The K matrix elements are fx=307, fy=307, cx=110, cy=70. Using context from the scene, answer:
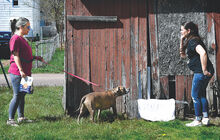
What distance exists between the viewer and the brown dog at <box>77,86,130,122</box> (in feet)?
19.0

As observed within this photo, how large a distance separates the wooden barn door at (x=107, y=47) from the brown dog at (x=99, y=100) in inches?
18.6

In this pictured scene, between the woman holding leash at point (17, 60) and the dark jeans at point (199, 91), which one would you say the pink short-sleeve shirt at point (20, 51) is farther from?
the dark jeans at point (199, 91)

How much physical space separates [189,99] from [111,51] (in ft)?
6.24

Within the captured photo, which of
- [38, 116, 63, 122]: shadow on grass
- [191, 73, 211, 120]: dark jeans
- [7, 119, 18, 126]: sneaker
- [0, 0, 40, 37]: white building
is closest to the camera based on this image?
[191, 73, 211, 120]: dark jeans

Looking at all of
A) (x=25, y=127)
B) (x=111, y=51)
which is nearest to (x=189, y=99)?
(x=111, y=51)

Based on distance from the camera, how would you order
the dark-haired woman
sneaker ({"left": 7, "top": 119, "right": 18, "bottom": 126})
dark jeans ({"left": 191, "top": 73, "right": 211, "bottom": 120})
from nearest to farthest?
the dark-haired woman < dark jeans ({"left": 191, "top": 73, "right": 211, "bottom": 120}) < sneaker ({"left": 7, "top": 119, "right": 18, "bottom": 126})

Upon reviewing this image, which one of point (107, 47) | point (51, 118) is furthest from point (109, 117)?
point (107, 47)

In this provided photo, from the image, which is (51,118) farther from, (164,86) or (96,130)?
(164,86)

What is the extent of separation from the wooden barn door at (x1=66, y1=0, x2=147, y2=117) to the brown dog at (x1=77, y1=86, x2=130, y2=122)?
472 mm

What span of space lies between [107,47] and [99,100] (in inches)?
46.4

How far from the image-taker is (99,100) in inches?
231

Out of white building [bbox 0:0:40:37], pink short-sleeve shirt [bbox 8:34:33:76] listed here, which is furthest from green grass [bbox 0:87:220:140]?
white building [bbox 0:0:40:37]

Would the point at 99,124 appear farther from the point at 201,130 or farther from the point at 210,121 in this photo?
the point at 210,121

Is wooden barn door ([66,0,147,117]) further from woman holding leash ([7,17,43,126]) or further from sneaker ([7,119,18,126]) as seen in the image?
sneaker ([7,119,18,126])
